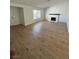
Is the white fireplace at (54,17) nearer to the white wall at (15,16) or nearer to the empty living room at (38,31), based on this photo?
the empty living room at (38,31)

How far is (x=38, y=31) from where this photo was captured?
7.42m

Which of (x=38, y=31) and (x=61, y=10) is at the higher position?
(x=61, y=10)

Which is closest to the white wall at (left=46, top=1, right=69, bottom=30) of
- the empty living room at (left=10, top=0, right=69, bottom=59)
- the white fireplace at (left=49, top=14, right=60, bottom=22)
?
the empty living room at (left=10, top=0, right=69, bottom=59)

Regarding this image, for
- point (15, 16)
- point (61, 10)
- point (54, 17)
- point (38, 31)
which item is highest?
point (61, 10)

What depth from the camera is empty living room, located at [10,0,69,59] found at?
3.50m

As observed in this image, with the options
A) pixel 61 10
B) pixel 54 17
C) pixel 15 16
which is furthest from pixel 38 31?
pixel 54 17

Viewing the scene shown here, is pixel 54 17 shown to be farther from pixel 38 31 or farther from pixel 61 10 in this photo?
pixel 38 31

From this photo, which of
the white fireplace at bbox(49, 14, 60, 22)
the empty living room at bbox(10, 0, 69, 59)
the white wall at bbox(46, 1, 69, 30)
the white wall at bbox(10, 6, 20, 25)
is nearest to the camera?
the empty living room at bbox(10, 0, 69, 59)

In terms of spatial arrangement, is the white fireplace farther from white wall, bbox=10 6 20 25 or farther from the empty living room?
white wall, bbox=10 6 20 25

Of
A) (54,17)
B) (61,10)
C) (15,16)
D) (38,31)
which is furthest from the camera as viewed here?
(54,17)
